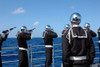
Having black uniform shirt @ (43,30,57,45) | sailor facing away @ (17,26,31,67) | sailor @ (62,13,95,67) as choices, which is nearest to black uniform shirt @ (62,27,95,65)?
sailor @ (62,13,95,67)

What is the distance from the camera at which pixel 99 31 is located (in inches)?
344

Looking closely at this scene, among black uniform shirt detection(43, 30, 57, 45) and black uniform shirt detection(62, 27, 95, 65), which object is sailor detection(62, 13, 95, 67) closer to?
black uniform shirt detection(62, 27, 95, 65)

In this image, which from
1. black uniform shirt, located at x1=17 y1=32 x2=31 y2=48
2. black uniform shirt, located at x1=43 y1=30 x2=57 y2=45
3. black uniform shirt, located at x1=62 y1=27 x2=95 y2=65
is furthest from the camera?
black uniform shirt, located at x1=43 y1=30 x2=57 y2=45

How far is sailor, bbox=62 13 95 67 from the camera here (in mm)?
3256

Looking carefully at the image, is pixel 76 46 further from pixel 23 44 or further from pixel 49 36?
pixel 49 36

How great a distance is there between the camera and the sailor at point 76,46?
10.7ft

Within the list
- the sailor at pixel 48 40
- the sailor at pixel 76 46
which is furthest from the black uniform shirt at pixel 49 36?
the sailor at pixel 76 46

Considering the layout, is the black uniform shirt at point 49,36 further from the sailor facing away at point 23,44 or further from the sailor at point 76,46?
the sailor at point 76,46

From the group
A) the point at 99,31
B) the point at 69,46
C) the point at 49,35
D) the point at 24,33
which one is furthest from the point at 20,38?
the point at 99,31

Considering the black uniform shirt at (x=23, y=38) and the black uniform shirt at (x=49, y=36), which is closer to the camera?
the black uniform shirt at (x=23, y=38)

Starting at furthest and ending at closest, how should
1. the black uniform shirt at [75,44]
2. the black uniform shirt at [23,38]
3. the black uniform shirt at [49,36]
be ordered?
the black uniform shirt at [49,36] < the black uniform shirt at [23,38] < the black uniform shirt at [75,44]

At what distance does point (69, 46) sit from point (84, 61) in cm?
42

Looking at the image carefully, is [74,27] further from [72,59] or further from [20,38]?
[20,38]

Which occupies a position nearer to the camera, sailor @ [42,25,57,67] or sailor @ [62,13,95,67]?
sailor @ [62,13,95,67]
